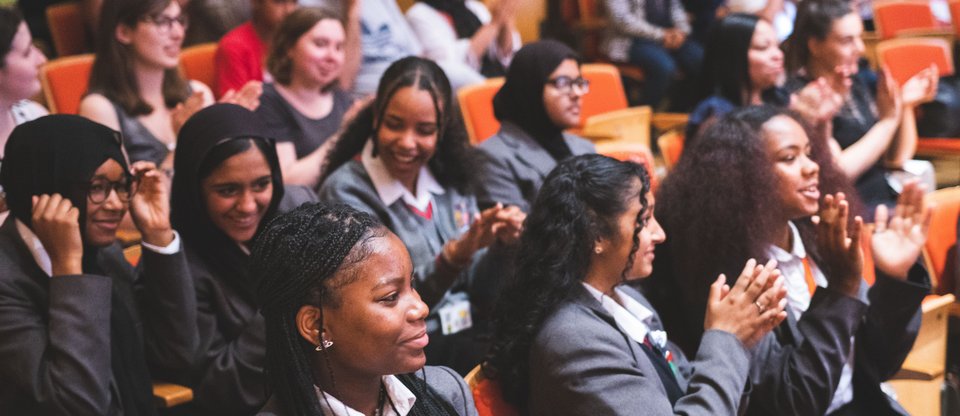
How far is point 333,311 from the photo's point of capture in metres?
1.62

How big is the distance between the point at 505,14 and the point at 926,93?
6.32ft

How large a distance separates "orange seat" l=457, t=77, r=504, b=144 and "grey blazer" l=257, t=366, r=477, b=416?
86.3 inches

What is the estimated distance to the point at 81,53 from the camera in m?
4.99

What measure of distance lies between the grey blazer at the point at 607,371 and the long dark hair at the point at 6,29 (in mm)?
1702

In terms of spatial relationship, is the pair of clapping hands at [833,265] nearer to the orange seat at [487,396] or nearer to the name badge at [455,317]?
the orange seat at [487,396]

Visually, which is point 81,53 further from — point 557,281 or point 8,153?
point 557,281

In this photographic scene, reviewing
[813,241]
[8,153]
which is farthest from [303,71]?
[813,241]

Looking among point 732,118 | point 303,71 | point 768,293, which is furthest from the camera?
point 303,71

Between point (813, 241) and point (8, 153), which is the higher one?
point (8, 153)

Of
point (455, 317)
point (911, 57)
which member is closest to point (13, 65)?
point (455, 317)

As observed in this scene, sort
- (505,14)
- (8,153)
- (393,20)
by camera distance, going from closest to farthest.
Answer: (8,153), (393,20), (505,14)

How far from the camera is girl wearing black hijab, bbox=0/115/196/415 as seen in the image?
210cm

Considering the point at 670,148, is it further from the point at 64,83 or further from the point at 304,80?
the point at 64,83

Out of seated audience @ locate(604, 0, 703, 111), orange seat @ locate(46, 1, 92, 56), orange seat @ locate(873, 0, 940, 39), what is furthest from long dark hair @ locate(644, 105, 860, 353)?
orange seat @ locate(873, 0, 940, 39)
